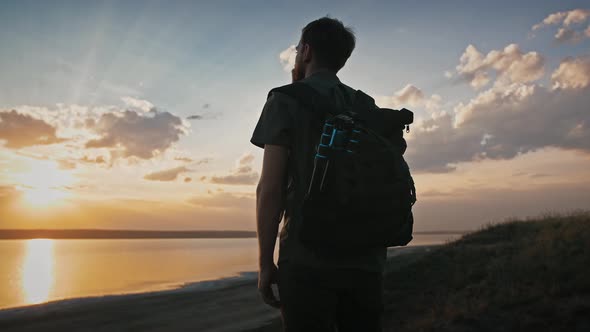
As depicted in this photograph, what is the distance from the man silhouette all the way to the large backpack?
68 millimetres

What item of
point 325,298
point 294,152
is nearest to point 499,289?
point 325,298

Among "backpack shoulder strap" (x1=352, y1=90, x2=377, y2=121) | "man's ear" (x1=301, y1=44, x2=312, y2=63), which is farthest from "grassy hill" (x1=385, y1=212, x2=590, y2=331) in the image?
"man's ear" (x1=301, y1=44, x2=312, y2=63)

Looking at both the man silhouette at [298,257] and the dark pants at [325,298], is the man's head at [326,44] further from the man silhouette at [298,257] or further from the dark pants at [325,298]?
the dark pants at [325,298]

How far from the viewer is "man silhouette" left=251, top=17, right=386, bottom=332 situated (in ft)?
6.66

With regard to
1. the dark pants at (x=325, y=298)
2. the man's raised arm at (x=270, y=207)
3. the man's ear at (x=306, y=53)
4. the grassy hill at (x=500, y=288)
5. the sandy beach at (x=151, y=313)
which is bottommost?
the sandy beach at (x=151, y=313)

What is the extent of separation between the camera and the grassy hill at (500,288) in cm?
784

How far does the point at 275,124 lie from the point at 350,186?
0.49 m

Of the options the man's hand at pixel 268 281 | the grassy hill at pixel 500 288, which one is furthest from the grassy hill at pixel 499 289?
the man's hand at pixel 268 281

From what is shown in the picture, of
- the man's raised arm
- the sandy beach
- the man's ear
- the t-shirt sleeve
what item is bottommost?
the sandy beach

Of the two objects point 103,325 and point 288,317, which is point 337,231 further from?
point 103,325

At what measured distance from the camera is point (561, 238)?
12.9 metres

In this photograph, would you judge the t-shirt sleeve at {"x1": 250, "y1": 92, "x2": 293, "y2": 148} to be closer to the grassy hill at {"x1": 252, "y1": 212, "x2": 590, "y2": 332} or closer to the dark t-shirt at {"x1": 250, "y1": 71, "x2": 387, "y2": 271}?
the dark t-shirt at {"x1": 250, "y1": 71, "x2": 387, "y2": 271}

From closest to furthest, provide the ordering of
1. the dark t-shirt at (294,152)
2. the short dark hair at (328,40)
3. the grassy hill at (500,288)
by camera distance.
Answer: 1. the dark t-shirt at (294,152)
2. the short dark hair at (328,40)
3. the grassy hill at (500,288)

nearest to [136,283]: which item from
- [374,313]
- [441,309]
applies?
[441,309]
